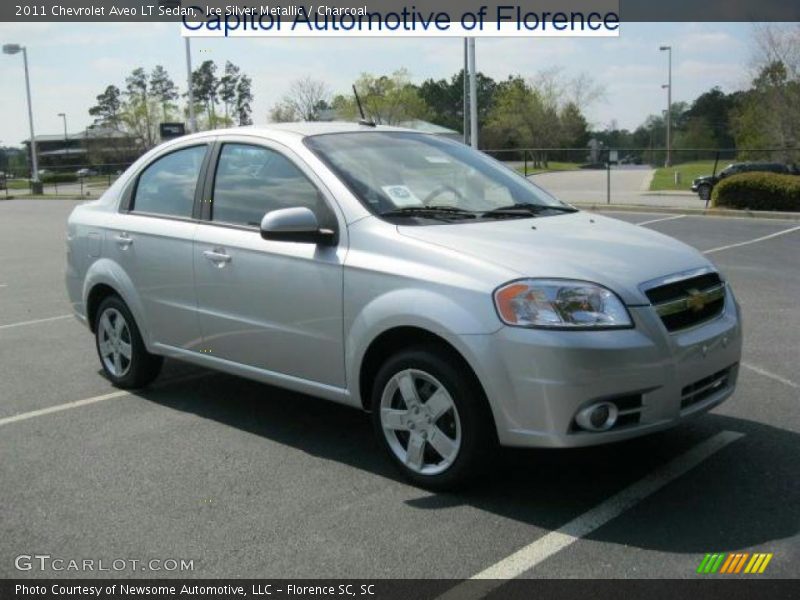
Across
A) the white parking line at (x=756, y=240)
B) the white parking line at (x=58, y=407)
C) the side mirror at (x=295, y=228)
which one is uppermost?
the side mirror at (x=295, y=228)

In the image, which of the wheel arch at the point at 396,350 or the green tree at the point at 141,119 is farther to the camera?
the green tree at the point at 141,119

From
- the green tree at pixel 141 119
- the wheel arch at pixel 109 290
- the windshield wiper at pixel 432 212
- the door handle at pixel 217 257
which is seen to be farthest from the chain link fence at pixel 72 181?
the windshield wiper at pixel 432 212

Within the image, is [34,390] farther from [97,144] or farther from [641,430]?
[97,144]

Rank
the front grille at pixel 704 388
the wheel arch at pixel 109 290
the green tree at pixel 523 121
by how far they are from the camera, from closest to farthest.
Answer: the front grille at pixel 704 388 → the wheel arch at pixel 109 290 → the green tree at pixel 523 121

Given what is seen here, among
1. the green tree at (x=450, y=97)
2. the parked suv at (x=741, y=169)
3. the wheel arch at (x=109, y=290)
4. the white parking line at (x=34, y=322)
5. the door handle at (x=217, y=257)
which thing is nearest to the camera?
the door handle at (x=217, y=257)

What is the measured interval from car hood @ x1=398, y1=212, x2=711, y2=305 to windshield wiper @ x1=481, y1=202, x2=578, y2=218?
0.40ft

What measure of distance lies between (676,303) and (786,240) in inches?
491

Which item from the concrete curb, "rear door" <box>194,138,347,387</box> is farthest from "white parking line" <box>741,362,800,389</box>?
the concrete curb

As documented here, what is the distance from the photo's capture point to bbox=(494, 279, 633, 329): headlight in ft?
12.4

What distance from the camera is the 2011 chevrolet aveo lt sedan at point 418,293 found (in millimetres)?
3791

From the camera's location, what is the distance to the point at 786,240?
49.9 ft

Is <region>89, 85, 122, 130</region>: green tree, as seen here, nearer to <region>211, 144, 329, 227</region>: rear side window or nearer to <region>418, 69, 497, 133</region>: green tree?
<region>418, 69, 497, 133</region>: green tree

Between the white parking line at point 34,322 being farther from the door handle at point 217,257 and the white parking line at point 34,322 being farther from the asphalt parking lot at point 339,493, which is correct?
the door handle at point 217,257

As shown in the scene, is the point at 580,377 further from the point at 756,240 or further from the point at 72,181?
the point at 72,181
